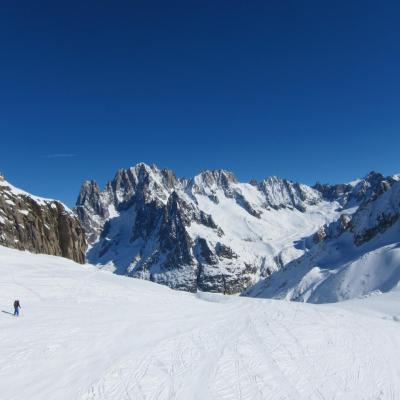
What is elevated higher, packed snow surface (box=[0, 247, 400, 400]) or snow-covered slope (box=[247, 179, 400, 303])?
snow-covered slope (box=[247, 179, 400, 303])

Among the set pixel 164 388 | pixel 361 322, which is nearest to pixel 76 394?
pixel 164 388

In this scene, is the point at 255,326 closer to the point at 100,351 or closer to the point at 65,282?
the point at 100,351

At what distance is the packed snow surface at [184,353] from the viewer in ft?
46.8

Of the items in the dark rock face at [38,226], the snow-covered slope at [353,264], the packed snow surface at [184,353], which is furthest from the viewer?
the snow-covered slope at [353,264]

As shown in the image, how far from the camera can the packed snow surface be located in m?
14.3

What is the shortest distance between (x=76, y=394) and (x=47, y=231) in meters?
76.5

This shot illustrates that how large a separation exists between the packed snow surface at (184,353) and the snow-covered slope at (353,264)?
7084 cm

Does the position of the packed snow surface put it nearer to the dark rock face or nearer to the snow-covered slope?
the dark rock face

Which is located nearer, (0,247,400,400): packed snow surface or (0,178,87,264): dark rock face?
(0,247,400,400): packed snow surface

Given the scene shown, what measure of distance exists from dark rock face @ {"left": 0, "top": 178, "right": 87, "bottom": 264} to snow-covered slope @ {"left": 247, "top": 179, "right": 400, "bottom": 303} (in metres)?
65.3

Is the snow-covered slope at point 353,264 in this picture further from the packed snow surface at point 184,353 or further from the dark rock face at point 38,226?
the packed snow surface at point 184,353

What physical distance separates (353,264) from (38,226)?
265 ft

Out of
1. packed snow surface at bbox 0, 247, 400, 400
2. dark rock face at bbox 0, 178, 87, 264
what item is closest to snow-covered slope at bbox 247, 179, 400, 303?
dark rock face at bbox 0, 178, 87, 264

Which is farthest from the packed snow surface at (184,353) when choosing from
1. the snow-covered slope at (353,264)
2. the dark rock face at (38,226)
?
the snow-covered slope at (353,264)
